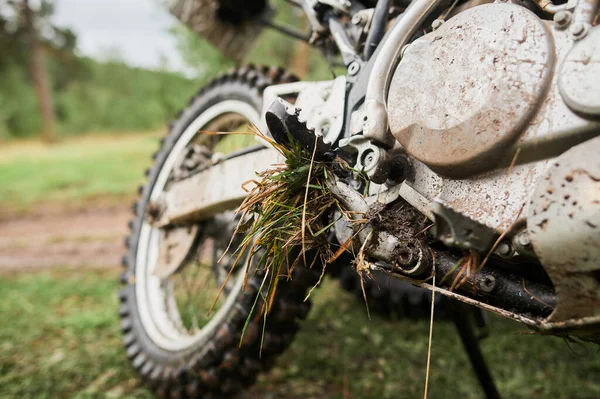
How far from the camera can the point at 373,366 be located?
2.52 meters

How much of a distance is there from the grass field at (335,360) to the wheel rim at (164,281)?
266 mm

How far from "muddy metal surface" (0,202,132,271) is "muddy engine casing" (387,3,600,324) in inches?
155

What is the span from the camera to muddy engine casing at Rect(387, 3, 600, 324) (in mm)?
990

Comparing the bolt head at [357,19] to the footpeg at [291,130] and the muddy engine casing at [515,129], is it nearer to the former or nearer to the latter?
the muddy engine casing at [515,129]

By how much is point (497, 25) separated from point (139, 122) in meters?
26.0

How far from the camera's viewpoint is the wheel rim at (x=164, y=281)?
2.26 metres

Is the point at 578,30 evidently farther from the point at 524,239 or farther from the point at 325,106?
the point at 325,106

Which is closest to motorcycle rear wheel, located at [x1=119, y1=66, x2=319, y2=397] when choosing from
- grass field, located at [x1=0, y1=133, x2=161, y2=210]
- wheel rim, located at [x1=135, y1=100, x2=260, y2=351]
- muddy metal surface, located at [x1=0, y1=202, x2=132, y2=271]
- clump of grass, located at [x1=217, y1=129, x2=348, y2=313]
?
wheel rim, located at [x1=135, y1=100, x2=260, y2=351]

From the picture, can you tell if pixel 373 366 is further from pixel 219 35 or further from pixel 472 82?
pixel 219 35

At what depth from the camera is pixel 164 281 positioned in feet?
8.59

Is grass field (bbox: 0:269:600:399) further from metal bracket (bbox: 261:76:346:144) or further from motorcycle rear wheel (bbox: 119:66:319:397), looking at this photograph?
metal bracket (bbox: 261:76:346:144)

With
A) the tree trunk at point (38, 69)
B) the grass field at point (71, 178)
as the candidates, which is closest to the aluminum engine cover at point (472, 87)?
the grass field at point (71, 178)

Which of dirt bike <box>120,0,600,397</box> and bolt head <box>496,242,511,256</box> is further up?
dirt bike <box>120,0,600,397</box>

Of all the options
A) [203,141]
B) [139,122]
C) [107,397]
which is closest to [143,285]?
[107,397]
